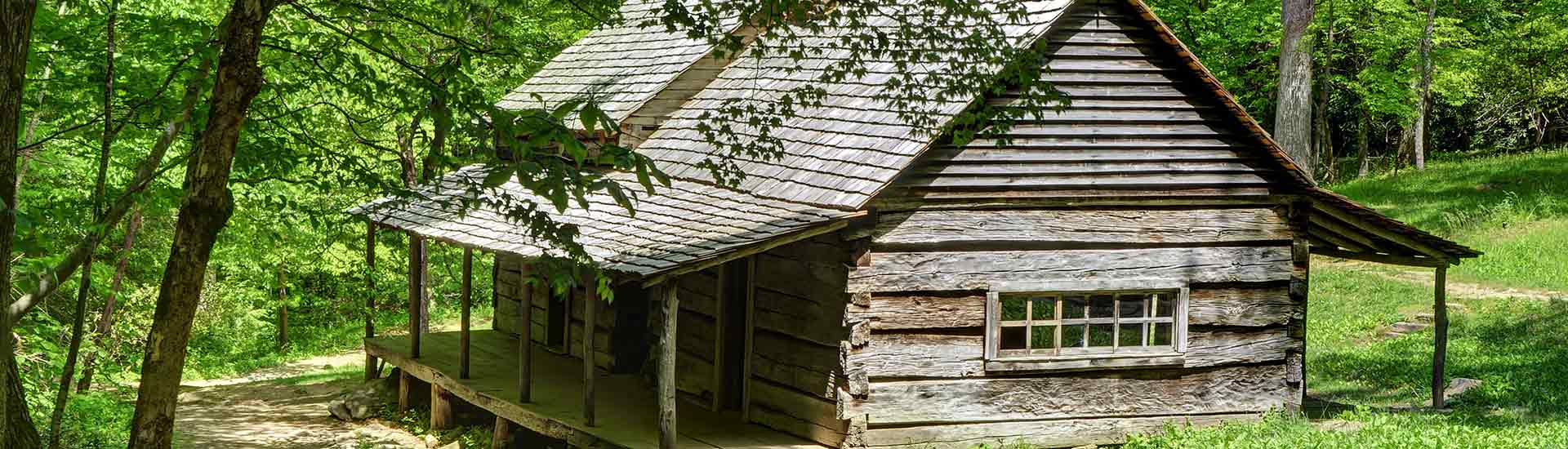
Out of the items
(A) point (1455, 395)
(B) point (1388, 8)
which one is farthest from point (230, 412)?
(B) point (1388, 8)

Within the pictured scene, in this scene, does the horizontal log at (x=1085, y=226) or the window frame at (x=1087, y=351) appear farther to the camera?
the window frame at (x=1087, y=351)

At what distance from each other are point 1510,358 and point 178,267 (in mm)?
14350

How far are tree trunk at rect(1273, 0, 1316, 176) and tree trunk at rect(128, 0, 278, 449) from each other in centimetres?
1982

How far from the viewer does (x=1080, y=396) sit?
12211 mm

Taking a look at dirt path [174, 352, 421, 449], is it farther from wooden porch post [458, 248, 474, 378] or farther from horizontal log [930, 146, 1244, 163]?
horizontal log [930, 146, 1244, 163]

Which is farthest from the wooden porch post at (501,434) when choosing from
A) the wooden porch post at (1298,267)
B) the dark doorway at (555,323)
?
the wooden porch post at (1298,267)

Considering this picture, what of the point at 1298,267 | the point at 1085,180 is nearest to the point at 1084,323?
the point at 1085,180

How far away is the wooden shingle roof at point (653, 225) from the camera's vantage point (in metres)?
10.7

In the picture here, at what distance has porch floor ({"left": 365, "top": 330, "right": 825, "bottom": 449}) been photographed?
1188cm

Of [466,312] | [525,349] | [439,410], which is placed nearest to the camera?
[525,349]

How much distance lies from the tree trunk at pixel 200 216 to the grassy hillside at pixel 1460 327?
815cm

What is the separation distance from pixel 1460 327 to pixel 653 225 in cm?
1152

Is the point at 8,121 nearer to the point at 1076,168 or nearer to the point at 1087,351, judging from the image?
the point at 1076,168

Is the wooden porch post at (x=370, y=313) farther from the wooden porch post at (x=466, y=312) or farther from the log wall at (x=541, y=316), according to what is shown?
the wooden porch post at (x=466, y=312)
